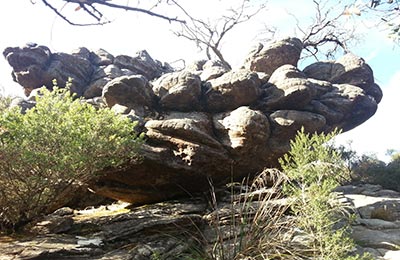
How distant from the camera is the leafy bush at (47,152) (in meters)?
5.43

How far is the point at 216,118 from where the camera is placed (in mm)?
8484

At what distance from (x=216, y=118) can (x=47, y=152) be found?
408cm

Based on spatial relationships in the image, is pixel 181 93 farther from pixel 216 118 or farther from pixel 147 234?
pixel 147 234

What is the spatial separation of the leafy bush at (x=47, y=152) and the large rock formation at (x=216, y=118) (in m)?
1.25

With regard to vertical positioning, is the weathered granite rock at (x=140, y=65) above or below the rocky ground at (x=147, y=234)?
above

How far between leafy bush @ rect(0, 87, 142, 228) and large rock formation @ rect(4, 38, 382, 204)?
4.11 feet

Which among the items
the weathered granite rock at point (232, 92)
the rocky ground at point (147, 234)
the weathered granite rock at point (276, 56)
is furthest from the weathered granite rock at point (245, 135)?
the weathered granite rock at point (276, 56)

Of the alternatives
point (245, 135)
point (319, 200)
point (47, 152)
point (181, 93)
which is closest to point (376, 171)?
point (245, 135)

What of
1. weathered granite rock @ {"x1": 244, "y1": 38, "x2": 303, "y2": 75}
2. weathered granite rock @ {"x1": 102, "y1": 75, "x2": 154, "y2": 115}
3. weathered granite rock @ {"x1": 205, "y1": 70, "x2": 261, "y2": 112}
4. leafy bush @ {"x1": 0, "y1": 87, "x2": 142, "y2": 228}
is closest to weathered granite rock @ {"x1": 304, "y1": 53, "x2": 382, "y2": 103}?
weathered granite rock @ {"x1": 244, "y1": 38, "x2": 303, "y2": 75}

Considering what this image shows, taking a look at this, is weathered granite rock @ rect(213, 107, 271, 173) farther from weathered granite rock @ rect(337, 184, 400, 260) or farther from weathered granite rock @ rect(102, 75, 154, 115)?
weathered granite rock @ rect(337, 184, 400, 260)

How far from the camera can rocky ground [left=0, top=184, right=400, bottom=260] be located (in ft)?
17.1

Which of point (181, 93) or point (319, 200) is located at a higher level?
A: point (181, 93)

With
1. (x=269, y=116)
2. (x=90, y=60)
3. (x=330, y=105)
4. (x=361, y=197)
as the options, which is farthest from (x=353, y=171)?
(x=90, y=60)

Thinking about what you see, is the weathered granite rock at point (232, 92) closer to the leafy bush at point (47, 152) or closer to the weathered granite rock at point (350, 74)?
the leafy bush at point (47, 152)
